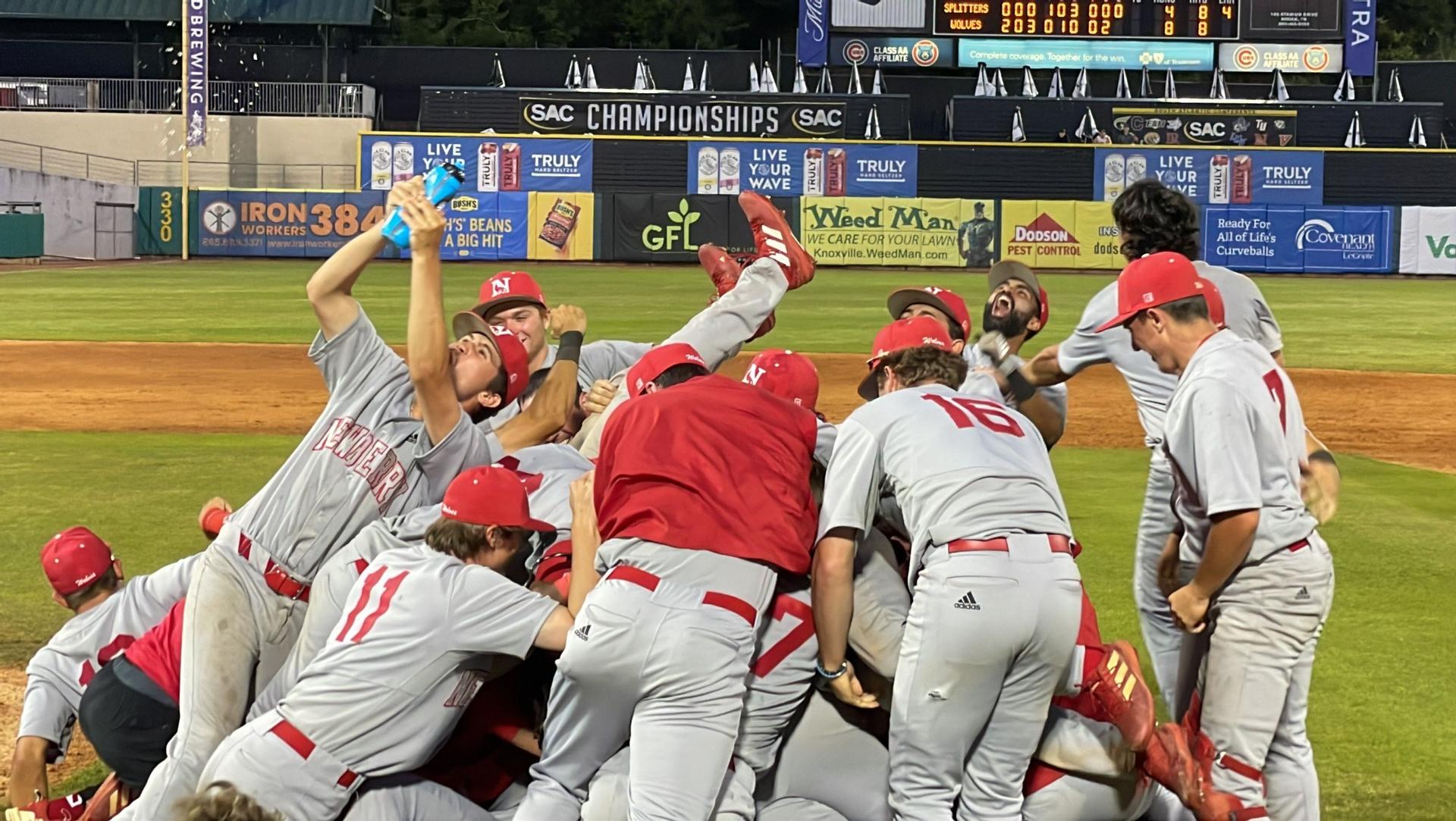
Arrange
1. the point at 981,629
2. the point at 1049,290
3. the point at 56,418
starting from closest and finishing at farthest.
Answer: the point at 981,629
the point at 56,418
the point at 1049,290

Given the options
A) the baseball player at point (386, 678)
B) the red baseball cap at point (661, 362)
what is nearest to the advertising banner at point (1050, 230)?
the red baseball cap at point (661, 362)

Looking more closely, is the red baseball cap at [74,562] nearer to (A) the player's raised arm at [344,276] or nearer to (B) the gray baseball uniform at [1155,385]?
(A) the player's raised arm at [344,276]

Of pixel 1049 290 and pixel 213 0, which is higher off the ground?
pixel 213 0

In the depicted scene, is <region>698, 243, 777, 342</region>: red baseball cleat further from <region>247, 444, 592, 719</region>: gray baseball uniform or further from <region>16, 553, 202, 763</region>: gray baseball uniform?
<region>16, 553, 202, 763</region>: gray baseball uniform

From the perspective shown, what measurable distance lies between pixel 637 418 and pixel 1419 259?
128ft

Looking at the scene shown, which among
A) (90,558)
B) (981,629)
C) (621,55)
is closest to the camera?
(981,629)

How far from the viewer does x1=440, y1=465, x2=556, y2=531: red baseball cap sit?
4555 millimetres

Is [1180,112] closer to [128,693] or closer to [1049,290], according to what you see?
[1049,290]

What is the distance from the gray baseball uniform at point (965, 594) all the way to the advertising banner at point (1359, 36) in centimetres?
4265

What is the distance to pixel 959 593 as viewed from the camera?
4398mm

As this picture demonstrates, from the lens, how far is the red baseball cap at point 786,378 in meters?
5.48

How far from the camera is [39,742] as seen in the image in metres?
5.30

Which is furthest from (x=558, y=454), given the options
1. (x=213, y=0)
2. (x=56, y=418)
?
(x=213, y=0)

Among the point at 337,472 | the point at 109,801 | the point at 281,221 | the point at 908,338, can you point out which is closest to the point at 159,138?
the point at 281,221
